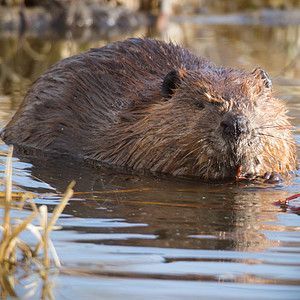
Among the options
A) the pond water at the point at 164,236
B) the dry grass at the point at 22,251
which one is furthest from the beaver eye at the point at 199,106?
the dry grass at the point at 22,251

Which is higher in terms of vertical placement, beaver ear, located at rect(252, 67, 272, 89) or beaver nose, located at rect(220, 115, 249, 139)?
beaver ear, located at rect(252, 67, 272, 89)

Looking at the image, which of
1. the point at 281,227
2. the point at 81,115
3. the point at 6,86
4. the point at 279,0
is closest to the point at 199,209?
the point at 281,227

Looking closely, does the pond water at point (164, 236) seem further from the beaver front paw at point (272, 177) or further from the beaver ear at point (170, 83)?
the beaver ear at point (170, 83)

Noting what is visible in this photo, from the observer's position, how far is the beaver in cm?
401

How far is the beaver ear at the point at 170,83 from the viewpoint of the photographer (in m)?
4.36

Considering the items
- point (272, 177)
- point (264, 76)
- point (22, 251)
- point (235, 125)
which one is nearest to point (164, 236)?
point (22, 251)

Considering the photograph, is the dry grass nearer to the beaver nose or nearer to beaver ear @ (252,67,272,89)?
the beaver nose

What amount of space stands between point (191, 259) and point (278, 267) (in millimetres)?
327

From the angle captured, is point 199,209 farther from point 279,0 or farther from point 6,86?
point 279,0

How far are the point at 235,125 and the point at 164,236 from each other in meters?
1.06

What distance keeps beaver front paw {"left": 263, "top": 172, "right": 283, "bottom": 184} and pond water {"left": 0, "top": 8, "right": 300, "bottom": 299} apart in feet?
0.30

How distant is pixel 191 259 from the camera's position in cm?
261

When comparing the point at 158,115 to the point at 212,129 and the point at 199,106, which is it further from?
the point at 212,129

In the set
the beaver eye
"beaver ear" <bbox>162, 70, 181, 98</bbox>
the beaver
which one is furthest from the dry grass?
"beaver ear" <bbox>162, 70, 181, 98</bbox>
